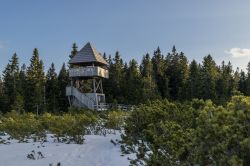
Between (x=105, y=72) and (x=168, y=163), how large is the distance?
117ft

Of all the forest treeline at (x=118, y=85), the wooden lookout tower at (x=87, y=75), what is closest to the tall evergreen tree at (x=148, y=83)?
the forest treeline at (x=118, y=85)

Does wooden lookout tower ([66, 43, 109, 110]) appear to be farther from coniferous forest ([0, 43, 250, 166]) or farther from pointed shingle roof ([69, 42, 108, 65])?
coniferous forest ([0, 43, 250, 166])

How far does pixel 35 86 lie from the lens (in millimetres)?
53812

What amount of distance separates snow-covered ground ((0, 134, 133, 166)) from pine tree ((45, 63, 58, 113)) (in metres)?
35.4

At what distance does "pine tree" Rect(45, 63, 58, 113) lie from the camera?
175ft

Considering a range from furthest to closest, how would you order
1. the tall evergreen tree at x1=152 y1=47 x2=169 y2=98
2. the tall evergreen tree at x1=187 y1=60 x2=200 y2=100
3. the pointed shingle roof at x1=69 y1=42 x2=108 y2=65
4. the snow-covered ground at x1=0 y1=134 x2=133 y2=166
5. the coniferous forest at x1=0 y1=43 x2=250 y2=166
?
the tall evergreen tree at x1=152 y1=47 x2=169 y2=98 → the tall evergreen tree at x1=187 y1=60 x2=200 y2=100 → the pointed shingle roof at x1=69 y1=42 x2=108 y2=65 → the snow-covered ground at x1=0 y1=134 x2=133 y2=166 → the coniferous forest at x1=0 y1=43 x2=250 y2=166

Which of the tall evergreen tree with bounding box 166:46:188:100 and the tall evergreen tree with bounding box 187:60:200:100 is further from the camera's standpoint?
the tall evergreen tree with bounding box 166:46:188:100

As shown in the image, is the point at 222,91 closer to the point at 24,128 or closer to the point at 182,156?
the point at 24,128

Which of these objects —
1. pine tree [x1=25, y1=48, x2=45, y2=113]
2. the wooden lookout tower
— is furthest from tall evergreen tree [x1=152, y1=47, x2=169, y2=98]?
the wooden lookout tower

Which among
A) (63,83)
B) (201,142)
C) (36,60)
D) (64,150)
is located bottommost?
(64,150)

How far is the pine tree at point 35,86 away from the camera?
2003 inches

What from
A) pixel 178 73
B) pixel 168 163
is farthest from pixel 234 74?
pixel 168 163

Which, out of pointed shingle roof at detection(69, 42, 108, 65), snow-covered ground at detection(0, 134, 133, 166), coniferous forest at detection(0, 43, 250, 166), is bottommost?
snow-covered ground at detection(0, 134, 133, 166)

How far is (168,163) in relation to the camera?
21.8 feet
